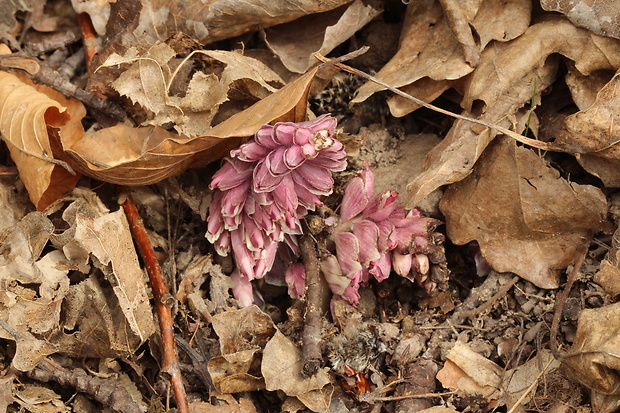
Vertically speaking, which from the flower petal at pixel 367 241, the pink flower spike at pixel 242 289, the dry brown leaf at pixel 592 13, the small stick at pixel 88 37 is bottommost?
the pink flower spike at pixel 242 289

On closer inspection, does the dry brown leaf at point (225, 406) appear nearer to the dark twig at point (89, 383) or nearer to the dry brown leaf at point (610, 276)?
the dark twig at point (89, 383)

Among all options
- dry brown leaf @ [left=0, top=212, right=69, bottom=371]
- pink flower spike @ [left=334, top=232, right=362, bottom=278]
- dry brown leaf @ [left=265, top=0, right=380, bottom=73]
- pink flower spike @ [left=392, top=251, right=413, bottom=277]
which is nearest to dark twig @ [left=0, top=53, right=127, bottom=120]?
dry brown leaf @ [left=0, top=212, right=69, bottom=371]

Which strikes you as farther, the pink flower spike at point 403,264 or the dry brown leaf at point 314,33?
the dry brown leaf at point 314,33

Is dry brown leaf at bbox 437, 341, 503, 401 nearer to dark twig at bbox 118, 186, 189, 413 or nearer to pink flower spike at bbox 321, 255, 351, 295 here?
pink flower spike at bbox 321, 255, 351, 295

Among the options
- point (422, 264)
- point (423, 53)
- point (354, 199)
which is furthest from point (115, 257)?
point (423, 53)

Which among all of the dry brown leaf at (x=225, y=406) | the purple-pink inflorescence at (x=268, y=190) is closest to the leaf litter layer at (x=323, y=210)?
the dry brown leaf at (x=225, y=406)

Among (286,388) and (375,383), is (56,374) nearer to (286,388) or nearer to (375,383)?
(286,388)

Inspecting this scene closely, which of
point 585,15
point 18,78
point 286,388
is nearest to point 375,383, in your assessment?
point 286,388
